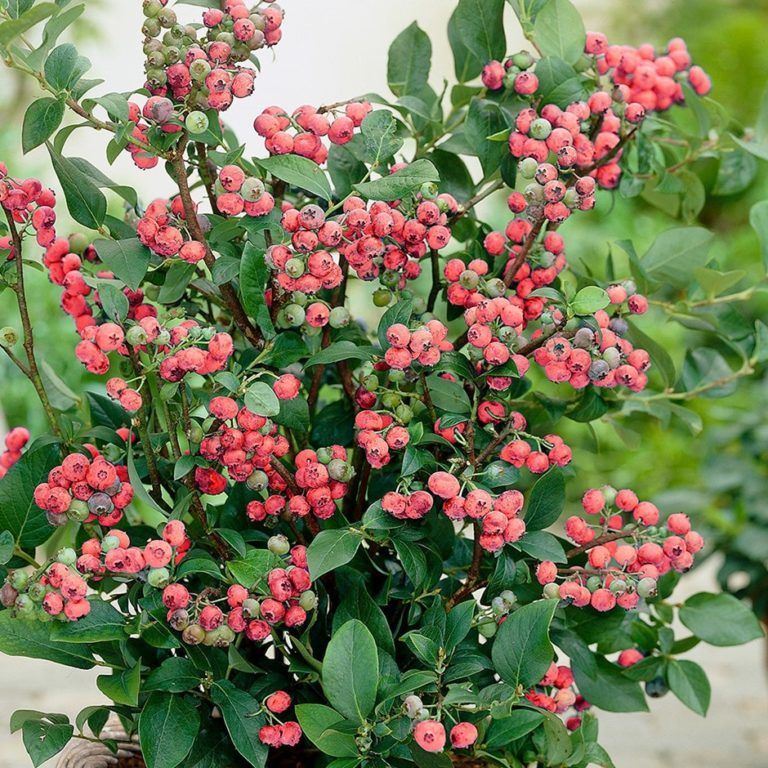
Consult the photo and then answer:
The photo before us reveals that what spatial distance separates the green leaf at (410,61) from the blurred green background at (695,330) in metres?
0.16

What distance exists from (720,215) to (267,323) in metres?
3.90

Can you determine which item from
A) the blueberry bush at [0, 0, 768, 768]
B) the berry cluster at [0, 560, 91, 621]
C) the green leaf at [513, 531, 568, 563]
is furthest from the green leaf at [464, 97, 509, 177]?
the berry cluster at [0, 560, 91, 621]

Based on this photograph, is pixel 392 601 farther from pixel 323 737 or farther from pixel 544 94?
pixel 544 94

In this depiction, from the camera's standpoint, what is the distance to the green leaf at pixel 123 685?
541 mm

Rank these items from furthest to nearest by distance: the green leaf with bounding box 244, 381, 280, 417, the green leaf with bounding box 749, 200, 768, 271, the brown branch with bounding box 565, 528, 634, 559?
the green leaf with bounding box 749, 200, 768, 271, the brown branch with bounding box 565, 528, 634, 559, the green leaf with bounding box 244, 381, 280, 417

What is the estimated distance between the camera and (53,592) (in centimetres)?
52

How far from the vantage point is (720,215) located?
13.6 ft

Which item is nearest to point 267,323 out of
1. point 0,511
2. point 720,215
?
point 0,511

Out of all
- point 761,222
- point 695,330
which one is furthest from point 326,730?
point 695,330

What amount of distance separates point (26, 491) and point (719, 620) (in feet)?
1.44

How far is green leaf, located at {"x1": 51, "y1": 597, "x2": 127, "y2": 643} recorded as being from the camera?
53cm

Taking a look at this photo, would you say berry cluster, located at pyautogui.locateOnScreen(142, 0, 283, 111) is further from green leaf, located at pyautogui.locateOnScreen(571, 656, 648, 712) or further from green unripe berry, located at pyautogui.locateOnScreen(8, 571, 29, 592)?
green leaf, located at pyautogui.locateOnScreen(571, 656, 648, 712)

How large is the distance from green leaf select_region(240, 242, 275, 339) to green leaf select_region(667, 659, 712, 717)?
353mm

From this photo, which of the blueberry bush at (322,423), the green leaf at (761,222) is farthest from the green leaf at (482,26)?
the green leaf at (761,222)
